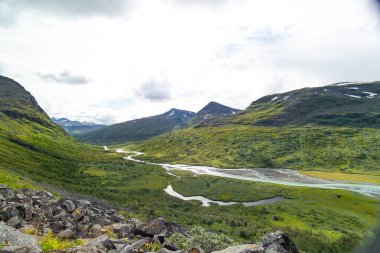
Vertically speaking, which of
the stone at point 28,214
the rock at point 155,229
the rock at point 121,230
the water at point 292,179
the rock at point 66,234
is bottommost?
the water at point 292,179

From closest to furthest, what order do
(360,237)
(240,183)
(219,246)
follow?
(219,246) < (360,237) < (240,183)

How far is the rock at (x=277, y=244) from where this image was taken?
17.5 m

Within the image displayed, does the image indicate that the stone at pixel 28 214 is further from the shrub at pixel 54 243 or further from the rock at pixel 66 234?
the rock at pixel 66 234

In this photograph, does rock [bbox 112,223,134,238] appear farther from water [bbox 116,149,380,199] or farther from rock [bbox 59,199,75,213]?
water [bbox 116,149,380,199]

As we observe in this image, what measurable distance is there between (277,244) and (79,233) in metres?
18.0

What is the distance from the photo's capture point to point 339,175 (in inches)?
6718

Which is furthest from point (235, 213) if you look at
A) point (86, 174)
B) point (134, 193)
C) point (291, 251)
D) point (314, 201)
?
point (86, 174)

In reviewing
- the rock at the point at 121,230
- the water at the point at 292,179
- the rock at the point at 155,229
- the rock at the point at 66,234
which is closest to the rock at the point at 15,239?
the rock at the point at 66,234

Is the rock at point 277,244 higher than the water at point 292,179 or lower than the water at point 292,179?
higher

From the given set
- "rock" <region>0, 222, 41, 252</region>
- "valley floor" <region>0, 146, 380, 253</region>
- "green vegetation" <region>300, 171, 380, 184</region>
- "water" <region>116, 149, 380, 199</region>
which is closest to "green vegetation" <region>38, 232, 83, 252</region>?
"rock" <region>0, 222, 41, 252</region>

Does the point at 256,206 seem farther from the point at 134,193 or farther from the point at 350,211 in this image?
the point at 134,193

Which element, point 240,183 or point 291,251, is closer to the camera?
point 291,251

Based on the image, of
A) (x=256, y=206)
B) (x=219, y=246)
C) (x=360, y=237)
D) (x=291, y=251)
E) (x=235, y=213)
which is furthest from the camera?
(x=256, y=206)

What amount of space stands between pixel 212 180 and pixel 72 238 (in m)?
124
